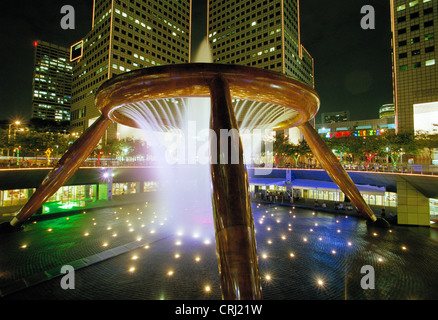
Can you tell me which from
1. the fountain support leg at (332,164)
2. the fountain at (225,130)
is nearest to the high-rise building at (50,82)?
the fountain at (225,130)

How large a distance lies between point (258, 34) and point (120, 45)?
4587 cm

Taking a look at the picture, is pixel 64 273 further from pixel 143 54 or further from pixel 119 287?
pixel 143 54

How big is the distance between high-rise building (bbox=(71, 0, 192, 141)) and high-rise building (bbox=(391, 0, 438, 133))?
6459 centimetres

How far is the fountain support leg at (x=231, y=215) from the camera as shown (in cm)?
478

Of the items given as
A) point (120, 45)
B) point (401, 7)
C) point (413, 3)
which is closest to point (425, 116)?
point (413, 3)

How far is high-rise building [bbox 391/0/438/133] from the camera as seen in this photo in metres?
41.6

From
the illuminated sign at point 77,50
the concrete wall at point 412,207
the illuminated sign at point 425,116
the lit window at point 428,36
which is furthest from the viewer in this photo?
the illuminated sign at point 77,50

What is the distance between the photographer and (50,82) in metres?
160

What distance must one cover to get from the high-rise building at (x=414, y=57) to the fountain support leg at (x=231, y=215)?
51.1 metres

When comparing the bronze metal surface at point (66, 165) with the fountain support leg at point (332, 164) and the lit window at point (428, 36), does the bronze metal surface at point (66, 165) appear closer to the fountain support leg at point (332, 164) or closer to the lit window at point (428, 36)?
the fountain support leg at point (332, 164)
